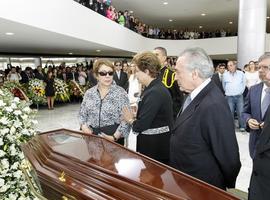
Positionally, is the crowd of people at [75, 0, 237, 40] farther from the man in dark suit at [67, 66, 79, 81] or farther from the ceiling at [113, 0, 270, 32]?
the man in dark suit at [67, 66, 79, 81]

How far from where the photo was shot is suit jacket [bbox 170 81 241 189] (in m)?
1.68

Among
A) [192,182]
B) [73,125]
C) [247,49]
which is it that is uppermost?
[247,49]

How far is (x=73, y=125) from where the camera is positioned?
25.2 feet

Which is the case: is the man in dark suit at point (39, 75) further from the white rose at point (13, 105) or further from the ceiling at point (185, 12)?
the white rose at point (13, 105)

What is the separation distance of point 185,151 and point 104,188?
687 mm

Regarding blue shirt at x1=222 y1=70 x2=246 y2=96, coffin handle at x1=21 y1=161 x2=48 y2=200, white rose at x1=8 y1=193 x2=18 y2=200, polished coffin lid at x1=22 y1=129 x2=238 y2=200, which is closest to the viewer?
polished coffin lid at x1=22 y1=129 x2=238 y2=200

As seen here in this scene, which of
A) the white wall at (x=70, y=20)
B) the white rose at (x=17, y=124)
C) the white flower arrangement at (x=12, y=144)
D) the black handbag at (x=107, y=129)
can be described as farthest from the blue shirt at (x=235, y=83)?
the white rose at (x=17, y=124)

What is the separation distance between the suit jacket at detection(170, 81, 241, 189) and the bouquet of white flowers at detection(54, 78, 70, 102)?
1030 cm

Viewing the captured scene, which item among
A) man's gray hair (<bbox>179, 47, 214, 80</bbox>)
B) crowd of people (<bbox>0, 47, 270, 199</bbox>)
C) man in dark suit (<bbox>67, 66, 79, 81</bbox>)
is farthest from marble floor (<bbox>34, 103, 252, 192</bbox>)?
man in dark suit (<bbox>67, 66, 79, 81</bbox>)

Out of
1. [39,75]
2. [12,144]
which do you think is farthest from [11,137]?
[39,75]

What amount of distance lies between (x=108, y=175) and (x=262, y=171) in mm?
959

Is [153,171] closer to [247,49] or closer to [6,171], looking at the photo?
[6,171]

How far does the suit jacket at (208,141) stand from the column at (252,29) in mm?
9516

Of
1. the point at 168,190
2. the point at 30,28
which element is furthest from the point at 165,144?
the point at 30,28
